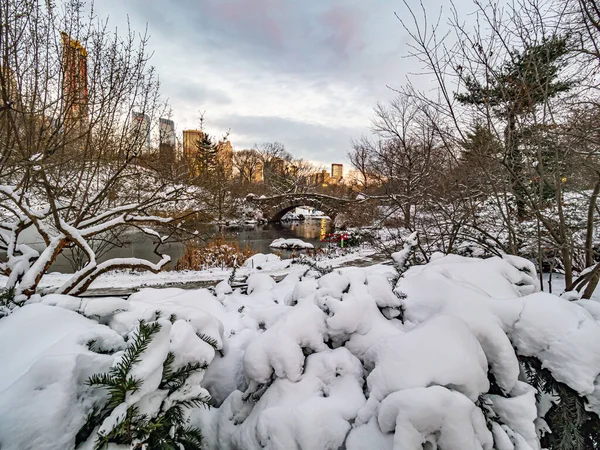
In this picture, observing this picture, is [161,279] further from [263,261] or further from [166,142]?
[166,142]

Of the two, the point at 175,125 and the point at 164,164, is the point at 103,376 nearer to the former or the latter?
the point at 164,164

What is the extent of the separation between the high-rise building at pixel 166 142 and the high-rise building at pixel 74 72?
166cm

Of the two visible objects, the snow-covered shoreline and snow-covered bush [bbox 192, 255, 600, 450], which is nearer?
snow-covered bush [bbox 192, 255, 600, 450]

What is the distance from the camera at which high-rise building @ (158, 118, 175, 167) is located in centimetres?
620

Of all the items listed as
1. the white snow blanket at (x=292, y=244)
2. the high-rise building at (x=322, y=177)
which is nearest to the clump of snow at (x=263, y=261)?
the white snow blanket at (x=292, y=244)

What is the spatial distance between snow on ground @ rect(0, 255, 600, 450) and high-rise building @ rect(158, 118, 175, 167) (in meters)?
5.57

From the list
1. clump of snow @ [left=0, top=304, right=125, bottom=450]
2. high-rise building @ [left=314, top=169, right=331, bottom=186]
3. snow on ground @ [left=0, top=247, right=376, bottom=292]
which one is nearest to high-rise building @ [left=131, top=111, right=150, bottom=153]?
snow on ground @ [left=0, top=247, right=376, bottom=292]

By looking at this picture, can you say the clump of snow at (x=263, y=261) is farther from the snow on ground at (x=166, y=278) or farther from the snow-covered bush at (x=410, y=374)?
the snow-covered bush at (x=410, y=374)

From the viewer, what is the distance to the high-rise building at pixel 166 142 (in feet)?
20.3

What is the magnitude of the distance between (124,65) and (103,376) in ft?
17.4

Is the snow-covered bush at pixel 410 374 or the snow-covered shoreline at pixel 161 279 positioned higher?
the snow-covered bush at pixel 410 374

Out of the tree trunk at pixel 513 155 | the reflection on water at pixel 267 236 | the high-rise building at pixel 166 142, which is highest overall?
the high-rise building at pixel 166 142

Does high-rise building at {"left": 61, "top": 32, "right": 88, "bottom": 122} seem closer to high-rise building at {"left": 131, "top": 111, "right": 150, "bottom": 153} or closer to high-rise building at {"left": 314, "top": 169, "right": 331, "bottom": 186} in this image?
high-rise building at {"left": 131, "top": 111, "right": 150, "bottom": 153}

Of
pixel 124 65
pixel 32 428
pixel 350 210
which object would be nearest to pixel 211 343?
pixel 32 428
